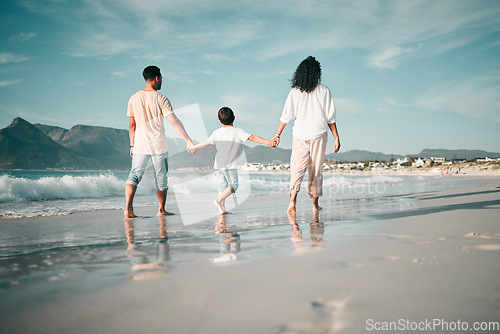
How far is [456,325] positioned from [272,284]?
2.20 feet

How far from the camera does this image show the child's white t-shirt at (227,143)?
514 cm

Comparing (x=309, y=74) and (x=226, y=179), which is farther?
(x=226, y=179)

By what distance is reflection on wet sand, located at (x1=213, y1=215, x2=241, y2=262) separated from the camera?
73.3 inches

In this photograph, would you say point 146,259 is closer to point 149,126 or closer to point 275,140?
point 275,140

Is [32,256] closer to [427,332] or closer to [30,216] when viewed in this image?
[427,332]

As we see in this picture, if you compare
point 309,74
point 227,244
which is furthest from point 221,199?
point 227,244

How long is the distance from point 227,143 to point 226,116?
48 cm

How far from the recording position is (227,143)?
5.17 m

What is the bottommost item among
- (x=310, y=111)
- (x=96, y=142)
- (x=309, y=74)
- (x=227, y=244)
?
(x=227, y=244)

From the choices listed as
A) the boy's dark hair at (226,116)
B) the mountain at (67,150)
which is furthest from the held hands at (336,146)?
the mountain at (67,150)

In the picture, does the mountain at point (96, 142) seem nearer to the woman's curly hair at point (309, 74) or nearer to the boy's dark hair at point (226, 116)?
the boy's dark hair at point (226, 116)

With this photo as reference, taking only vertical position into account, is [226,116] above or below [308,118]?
above

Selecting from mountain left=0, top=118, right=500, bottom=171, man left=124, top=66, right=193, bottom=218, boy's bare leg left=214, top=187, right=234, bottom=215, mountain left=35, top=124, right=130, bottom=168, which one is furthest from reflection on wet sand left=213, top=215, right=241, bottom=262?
mountain left=35, top=124, right=130, bottom=168

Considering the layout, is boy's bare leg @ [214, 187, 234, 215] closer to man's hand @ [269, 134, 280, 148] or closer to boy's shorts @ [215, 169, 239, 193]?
boy's shorts @ [215, 169, 239, 193]
